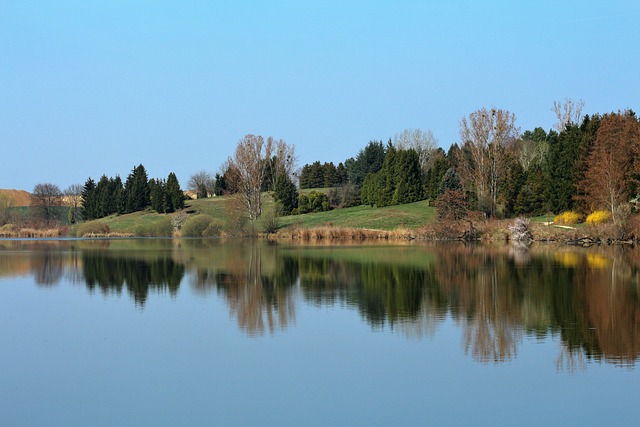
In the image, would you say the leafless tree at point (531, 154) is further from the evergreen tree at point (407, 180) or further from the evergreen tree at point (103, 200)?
the evergreen tree at point (103, 200)

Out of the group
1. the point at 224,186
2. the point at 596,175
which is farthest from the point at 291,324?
the point at 224,186

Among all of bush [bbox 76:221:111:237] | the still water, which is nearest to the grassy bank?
bush [bbox 76:221:111:237]

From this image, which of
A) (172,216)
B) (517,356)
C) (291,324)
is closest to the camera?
(517,356)

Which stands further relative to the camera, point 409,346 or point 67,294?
point 67,294

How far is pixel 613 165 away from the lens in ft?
155

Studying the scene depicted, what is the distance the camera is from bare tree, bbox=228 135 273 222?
7800cm

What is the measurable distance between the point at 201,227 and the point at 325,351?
220 feet

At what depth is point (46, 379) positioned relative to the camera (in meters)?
10.7

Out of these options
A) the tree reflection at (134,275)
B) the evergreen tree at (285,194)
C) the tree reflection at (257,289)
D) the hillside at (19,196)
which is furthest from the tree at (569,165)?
the hillside at (19,196)

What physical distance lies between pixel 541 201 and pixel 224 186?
6200 centimetres

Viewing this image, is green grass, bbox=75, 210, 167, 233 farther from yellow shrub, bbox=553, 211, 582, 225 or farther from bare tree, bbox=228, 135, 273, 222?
yellow shrub, bbox=553, 211, 582, 225

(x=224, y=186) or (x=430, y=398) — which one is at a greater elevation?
(x=224, y=186)

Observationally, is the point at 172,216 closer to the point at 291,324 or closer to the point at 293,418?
the point at 291,324

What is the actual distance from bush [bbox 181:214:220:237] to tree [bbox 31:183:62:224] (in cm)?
3933
